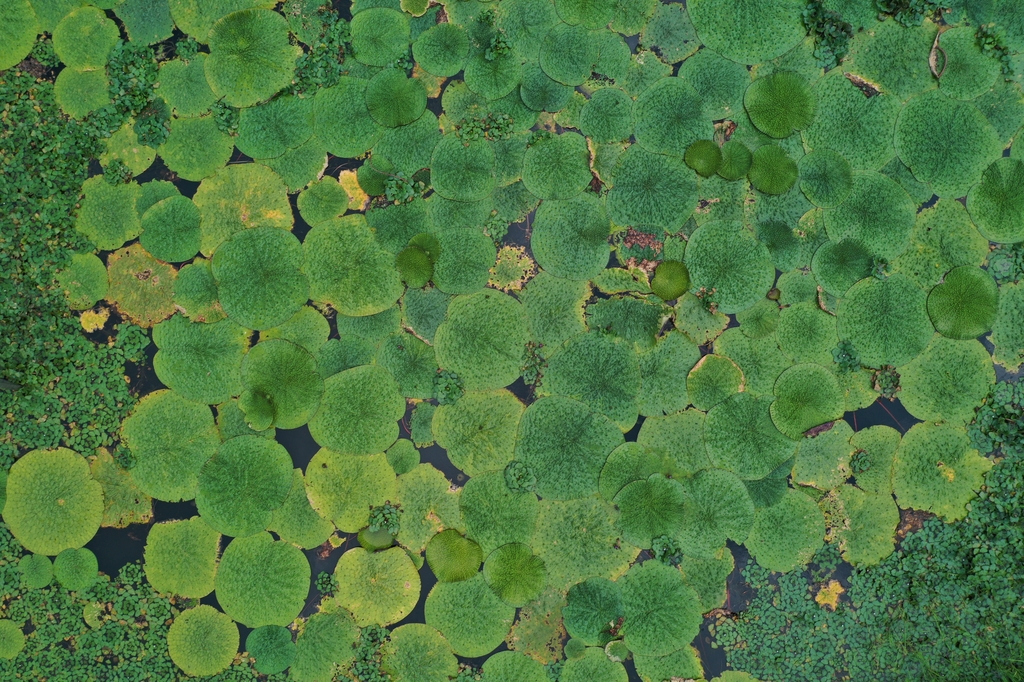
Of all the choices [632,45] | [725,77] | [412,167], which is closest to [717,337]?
[725,77]

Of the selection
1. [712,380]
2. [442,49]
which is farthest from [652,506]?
[442,49]

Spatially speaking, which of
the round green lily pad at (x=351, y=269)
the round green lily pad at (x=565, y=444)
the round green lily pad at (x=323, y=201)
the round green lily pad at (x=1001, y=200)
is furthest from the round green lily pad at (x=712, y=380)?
the round green lily pad at (x=323, y=201)

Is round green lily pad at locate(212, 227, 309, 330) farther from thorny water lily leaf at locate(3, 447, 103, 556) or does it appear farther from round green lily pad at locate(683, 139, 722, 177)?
round green lily pad at locate(683, 139, 722, 177)

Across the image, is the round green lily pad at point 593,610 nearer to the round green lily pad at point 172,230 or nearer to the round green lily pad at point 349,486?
the round green lily pad at point 349,486

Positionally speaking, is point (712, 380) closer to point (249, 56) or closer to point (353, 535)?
point (353, 535)

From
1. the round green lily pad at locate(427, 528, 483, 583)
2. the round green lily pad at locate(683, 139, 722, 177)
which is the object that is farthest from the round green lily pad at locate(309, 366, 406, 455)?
the round green lily pad at locate(683, 139, 722, 177)

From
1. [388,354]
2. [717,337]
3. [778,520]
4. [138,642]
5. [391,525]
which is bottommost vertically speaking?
[138,642]

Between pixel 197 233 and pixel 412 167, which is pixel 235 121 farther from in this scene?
pixel 412 167
